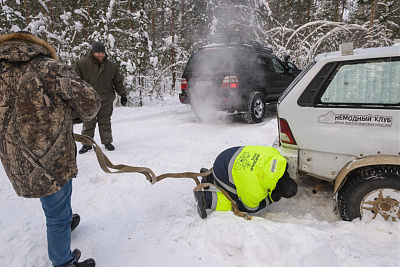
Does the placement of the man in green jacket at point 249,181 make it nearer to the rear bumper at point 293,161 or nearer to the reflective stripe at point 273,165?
the reflective stripe at point 273,165

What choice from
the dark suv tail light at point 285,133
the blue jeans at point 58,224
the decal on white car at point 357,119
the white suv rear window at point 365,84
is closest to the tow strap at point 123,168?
the blue jeans at point 58,224

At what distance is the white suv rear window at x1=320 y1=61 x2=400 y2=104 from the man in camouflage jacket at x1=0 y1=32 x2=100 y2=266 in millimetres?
2305

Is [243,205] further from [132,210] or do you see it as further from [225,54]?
[225,54]

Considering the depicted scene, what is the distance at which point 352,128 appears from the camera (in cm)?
243

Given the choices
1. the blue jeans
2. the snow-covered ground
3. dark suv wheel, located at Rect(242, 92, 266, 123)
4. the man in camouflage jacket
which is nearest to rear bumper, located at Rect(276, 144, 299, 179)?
the snow-covered ground

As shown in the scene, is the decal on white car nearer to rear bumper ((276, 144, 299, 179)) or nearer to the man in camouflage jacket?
rear bumper ((276, 144, 299, 179))

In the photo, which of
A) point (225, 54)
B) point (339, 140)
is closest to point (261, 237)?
point (339, 140)

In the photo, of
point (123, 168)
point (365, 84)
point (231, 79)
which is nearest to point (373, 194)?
→ point (365, 84)

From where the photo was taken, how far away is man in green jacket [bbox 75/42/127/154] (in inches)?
180

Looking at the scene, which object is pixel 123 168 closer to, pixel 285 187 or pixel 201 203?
pixel 201 203

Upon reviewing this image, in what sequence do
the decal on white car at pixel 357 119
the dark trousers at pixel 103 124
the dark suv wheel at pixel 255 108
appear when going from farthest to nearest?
the dark suv wheel at pixel 255 108, the dark trousers at pixel 103 124, the decal on white car at pixel 357 119

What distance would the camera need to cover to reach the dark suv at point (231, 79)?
251 inches

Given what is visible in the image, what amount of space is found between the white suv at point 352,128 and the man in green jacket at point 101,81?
135 inches

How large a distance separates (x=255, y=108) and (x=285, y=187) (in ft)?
14.8
